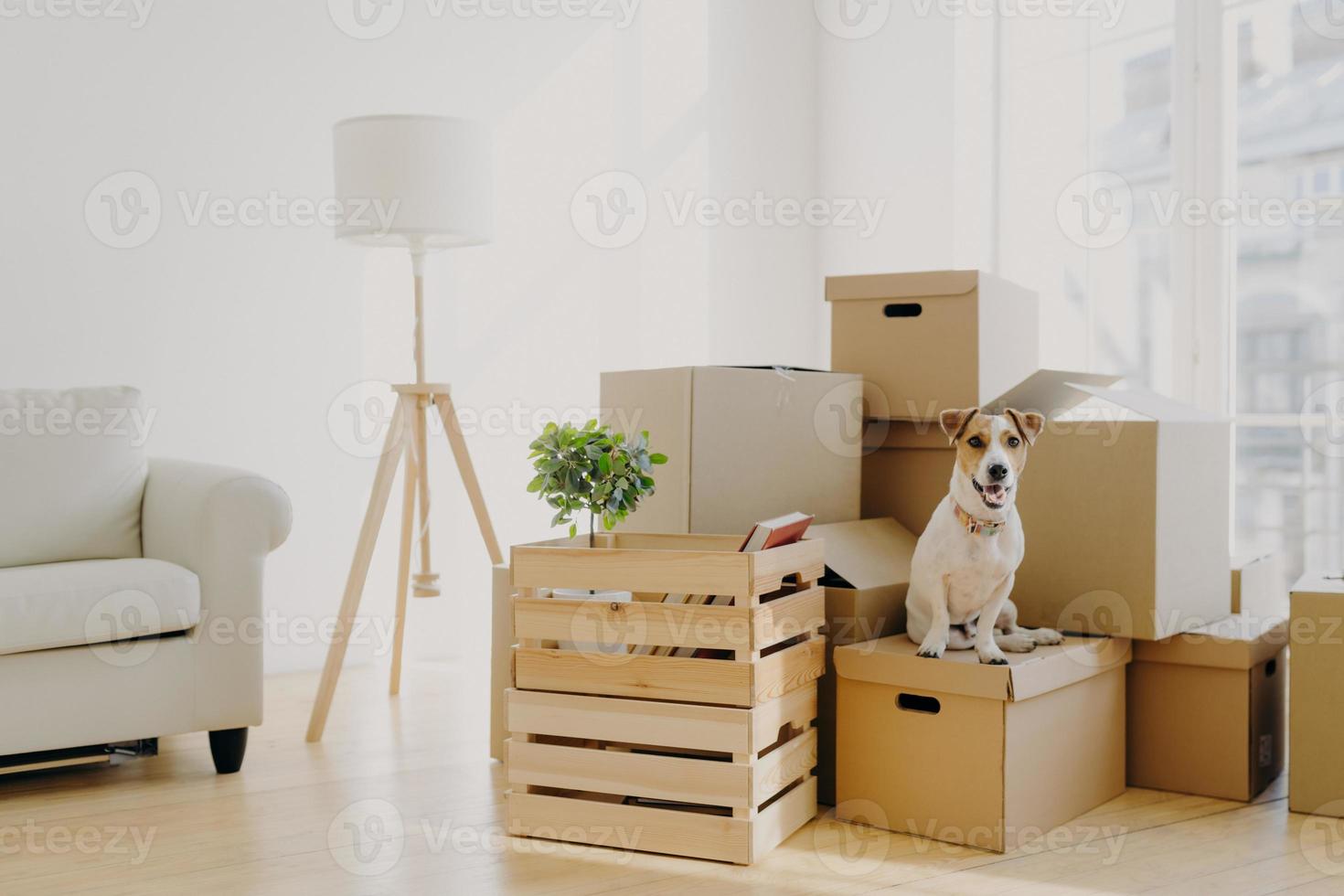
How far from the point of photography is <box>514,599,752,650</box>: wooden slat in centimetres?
194

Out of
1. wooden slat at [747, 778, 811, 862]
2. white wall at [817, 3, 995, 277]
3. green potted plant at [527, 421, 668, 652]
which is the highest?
white wall at [817, 3, 995, 277]

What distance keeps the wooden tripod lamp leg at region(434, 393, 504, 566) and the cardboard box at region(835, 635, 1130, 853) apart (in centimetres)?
111

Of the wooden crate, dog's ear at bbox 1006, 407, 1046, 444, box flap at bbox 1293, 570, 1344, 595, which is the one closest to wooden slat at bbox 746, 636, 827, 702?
the wooden crate

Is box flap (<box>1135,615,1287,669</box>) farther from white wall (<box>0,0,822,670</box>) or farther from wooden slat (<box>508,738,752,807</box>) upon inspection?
white wall (<box>0,0,822,670</box>)

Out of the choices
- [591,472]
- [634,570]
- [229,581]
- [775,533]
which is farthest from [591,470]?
[229,581]

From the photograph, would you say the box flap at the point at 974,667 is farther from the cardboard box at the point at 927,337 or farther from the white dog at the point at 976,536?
the cardboard box at the point at 927,337

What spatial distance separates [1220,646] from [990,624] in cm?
54

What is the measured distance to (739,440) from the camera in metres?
2.37

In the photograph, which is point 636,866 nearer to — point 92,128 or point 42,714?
point 42,714

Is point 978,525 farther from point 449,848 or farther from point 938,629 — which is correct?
point 449,848

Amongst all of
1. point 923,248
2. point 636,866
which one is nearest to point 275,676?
point 636,866

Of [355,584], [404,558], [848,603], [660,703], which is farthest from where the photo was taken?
[404,558]

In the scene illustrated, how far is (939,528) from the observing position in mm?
2098

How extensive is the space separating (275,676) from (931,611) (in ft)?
6.96
